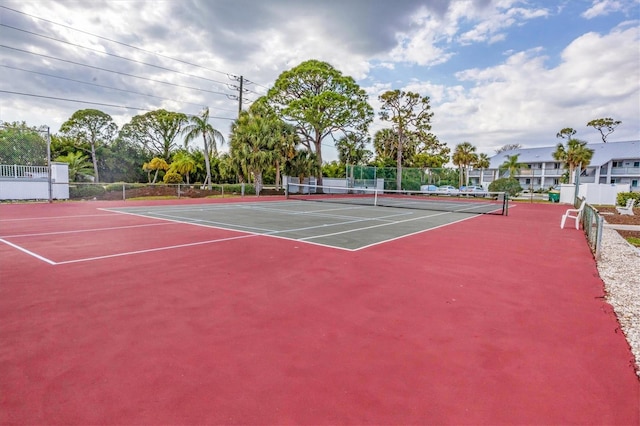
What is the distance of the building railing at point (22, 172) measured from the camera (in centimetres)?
1888

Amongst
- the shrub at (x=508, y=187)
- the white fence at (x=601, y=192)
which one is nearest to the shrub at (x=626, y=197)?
the white fence at (x=601, y=192)

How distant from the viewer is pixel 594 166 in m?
47.4

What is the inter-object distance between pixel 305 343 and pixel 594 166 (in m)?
59.4

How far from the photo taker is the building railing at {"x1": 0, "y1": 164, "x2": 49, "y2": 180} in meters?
18.9

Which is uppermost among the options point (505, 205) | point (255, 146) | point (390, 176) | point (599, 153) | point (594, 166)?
point (599, 153)

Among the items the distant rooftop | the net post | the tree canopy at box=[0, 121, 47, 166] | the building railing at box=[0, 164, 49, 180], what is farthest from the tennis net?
the distant rooftop

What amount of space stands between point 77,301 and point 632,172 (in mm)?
62506

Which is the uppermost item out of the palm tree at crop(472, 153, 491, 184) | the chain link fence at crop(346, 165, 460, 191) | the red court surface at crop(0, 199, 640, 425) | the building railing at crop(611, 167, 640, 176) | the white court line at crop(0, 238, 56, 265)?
the palm tree at crop(472, 153, 491, 184)

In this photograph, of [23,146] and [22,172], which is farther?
[23,146]

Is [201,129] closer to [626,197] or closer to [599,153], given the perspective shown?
[626,197]

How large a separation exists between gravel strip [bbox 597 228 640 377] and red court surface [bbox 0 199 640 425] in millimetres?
132

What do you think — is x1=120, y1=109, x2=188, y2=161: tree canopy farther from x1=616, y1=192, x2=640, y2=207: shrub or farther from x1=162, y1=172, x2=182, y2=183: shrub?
x1=616, y1=192, x2=640, y2=207: shrub

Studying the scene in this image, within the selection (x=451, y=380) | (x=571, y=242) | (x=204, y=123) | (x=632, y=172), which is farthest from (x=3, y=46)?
(x=632, y=172)

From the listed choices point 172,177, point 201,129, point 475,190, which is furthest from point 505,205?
point 172,177
